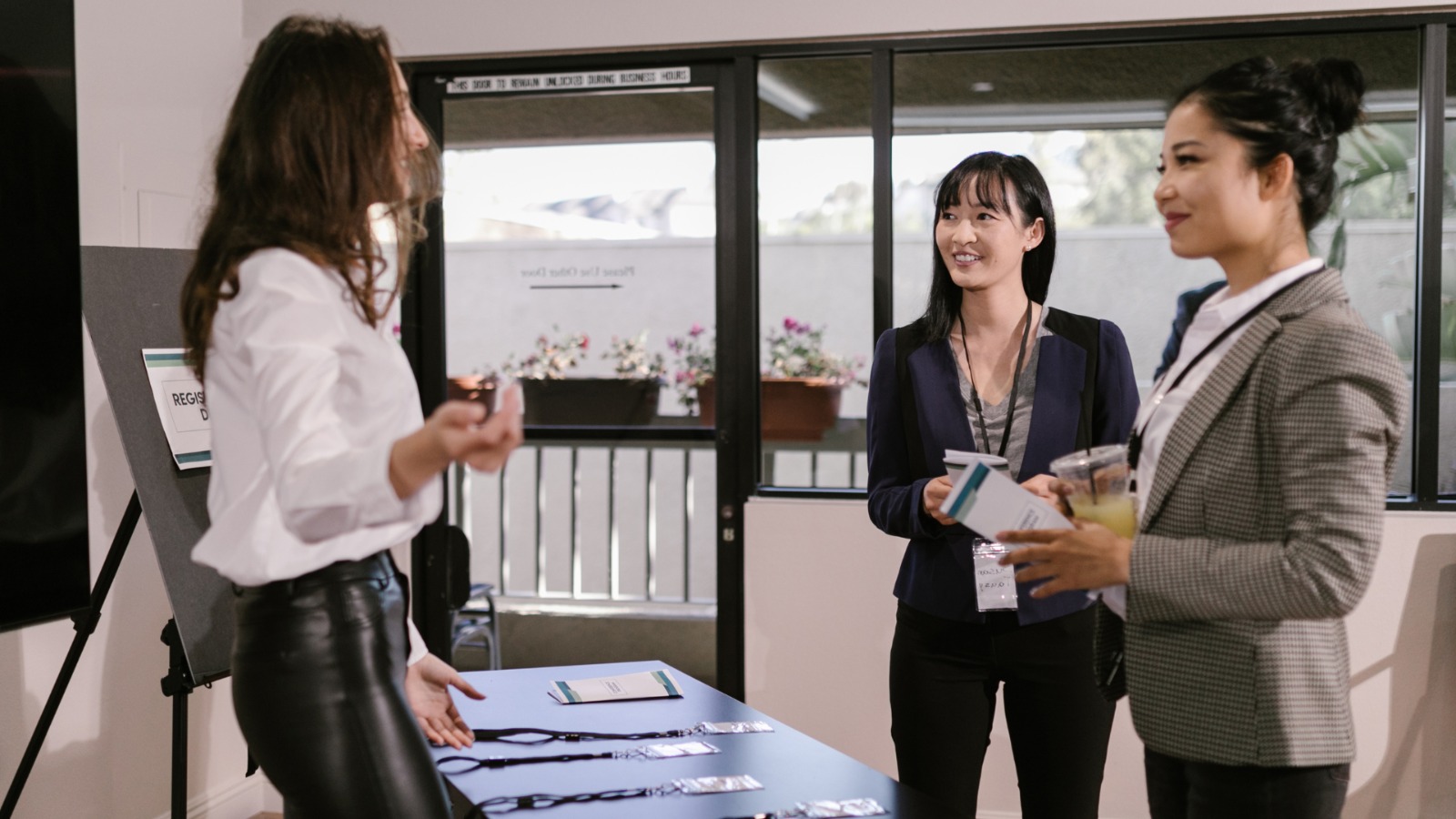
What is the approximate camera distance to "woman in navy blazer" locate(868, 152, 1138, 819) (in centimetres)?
192

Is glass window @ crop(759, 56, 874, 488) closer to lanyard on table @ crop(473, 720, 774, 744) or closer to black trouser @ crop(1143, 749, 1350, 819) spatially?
lanyard on table @ crop(473, 720, 774, 744)

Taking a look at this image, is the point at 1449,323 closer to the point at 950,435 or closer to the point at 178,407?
the point at 950,435

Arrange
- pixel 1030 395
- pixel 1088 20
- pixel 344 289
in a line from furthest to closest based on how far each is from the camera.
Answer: pixel 1088 20 → pixel 1030 395 → pixel 344 289

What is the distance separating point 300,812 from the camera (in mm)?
1249

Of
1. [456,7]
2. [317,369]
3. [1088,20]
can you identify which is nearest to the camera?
[317,369]

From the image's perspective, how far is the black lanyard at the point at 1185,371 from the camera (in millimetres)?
1271

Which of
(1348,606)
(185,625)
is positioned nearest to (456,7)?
(185,625)

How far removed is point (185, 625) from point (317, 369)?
4.78 ft

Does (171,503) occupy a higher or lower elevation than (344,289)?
lower

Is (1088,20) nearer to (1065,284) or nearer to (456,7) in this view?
(1065,284)

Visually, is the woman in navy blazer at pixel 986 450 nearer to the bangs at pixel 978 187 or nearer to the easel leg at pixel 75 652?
the bangs at pixel 978 187

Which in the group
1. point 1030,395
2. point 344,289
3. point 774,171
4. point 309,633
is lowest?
point 309,633

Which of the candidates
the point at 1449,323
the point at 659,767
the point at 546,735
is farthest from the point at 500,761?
the point at 1449,323

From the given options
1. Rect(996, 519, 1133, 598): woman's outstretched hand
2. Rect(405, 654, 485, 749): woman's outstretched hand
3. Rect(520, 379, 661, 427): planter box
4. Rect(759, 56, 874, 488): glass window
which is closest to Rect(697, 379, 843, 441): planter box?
Rect(759, 56, 874, 488): glass window
